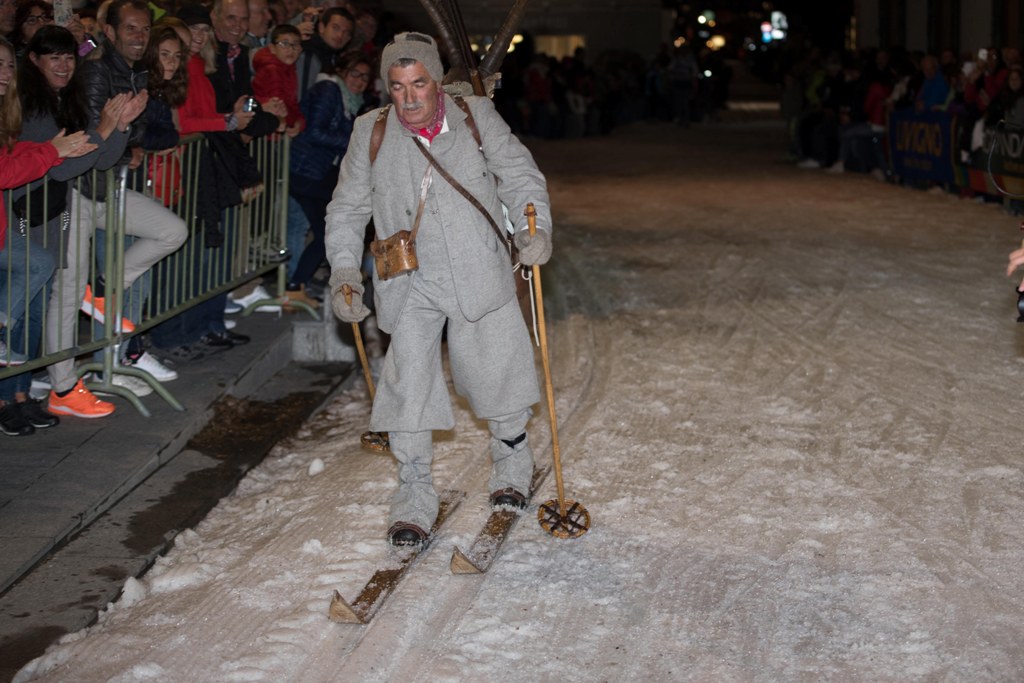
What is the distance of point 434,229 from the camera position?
513 centimetres

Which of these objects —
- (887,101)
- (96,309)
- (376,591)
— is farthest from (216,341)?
(887,101)

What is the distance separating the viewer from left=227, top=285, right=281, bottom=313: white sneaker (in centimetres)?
908

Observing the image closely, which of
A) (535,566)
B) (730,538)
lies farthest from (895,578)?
(535,566)

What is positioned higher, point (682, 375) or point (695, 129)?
point (695, 129)

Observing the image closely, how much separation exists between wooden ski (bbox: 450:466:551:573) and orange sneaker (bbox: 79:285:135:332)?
2.63 meters

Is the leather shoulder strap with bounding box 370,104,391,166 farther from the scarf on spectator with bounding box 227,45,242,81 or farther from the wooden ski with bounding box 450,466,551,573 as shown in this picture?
the scarf on spectator with bounding box 227,45,242,81

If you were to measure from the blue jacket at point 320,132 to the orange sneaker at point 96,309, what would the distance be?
2.48 metres

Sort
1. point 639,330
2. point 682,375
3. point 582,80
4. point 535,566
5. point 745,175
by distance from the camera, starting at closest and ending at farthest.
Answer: point 535,566
point 682,375
point 639,330
point 745,175
point 582,80

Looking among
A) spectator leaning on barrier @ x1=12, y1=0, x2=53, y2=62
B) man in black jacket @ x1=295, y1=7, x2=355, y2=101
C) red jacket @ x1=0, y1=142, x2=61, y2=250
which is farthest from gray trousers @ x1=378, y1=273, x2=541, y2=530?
man in black jacket @ x1=295, y1=7, x2=355, y2=101

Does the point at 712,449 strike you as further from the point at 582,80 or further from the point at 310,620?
the point at 582,80

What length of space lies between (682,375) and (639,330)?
127 cm

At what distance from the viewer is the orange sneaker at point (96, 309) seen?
22.9 feet

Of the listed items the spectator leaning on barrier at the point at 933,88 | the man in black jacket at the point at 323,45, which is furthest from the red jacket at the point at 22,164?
the spectator leaning on barrier at the point at 933,88

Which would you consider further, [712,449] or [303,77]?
[303,77]
